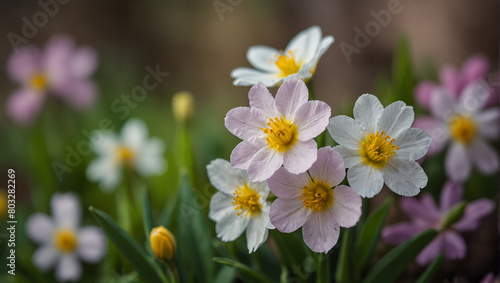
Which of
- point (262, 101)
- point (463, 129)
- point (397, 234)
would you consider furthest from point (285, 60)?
point (463, 129)

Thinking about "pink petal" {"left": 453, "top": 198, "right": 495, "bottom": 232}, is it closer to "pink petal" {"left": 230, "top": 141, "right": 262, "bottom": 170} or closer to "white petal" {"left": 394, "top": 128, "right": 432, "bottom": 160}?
"white petal" {"left": 394, "top": 128, "right": 432, "bottom": 160}

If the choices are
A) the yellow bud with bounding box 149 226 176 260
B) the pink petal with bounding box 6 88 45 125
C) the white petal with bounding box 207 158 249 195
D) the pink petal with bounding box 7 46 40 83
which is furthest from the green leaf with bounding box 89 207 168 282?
the pink petal with bounding box 7 46 40 83

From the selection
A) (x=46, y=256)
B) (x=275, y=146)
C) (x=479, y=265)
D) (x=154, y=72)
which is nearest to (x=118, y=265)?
(x=46, y=256)

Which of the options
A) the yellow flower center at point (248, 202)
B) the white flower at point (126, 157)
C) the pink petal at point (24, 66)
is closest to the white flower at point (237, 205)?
the yellow flower center at point (248, 202)

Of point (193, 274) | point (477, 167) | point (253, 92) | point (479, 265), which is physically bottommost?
point (479, 265)

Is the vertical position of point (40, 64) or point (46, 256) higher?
point (40, 64)

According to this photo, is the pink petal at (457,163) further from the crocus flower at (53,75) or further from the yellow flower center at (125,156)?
the crocus flower at (53,75)

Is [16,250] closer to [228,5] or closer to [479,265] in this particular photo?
[479,265]
